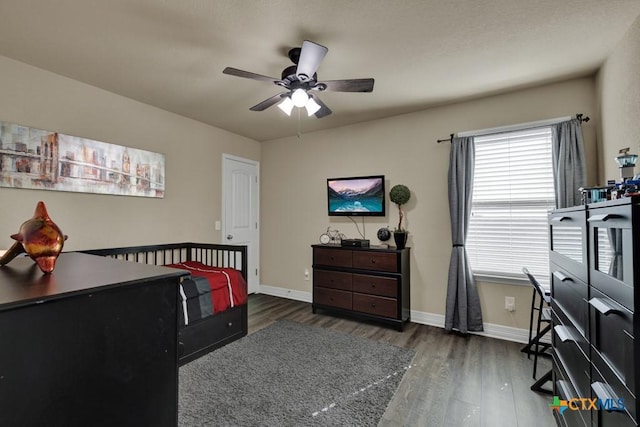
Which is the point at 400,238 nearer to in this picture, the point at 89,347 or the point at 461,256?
the point at 461,256

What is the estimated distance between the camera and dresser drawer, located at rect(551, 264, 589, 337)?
49.2 inches

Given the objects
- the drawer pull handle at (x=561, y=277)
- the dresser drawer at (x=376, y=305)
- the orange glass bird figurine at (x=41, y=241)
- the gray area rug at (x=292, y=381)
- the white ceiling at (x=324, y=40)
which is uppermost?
the white ceiling at (x=324, y=40)

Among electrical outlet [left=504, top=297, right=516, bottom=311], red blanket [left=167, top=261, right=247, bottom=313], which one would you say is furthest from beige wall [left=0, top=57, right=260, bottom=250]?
electrical outlet [left=504, top=297, right=516, bottom=311]

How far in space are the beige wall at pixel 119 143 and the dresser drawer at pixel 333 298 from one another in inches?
65.8

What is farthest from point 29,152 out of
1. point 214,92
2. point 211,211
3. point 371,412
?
point 371,412

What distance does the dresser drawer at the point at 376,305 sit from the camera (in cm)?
321

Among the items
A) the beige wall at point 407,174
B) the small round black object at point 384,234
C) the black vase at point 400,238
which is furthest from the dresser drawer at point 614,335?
the small round black object at point 384,234

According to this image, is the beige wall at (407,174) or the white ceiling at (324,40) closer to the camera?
the white ceiling at (324,40)

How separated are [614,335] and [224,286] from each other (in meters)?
2.68

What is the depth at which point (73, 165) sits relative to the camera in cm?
268

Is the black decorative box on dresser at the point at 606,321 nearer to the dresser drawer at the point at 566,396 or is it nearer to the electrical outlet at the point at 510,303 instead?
the dresser drawer at the point at 566,396

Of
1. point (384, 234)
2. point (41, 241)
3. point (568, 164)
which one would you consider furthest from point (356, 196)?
point (41, 241)

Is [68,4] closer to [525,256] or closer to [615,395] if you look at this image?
[615,395]

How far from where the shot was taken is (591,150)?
2631mm
